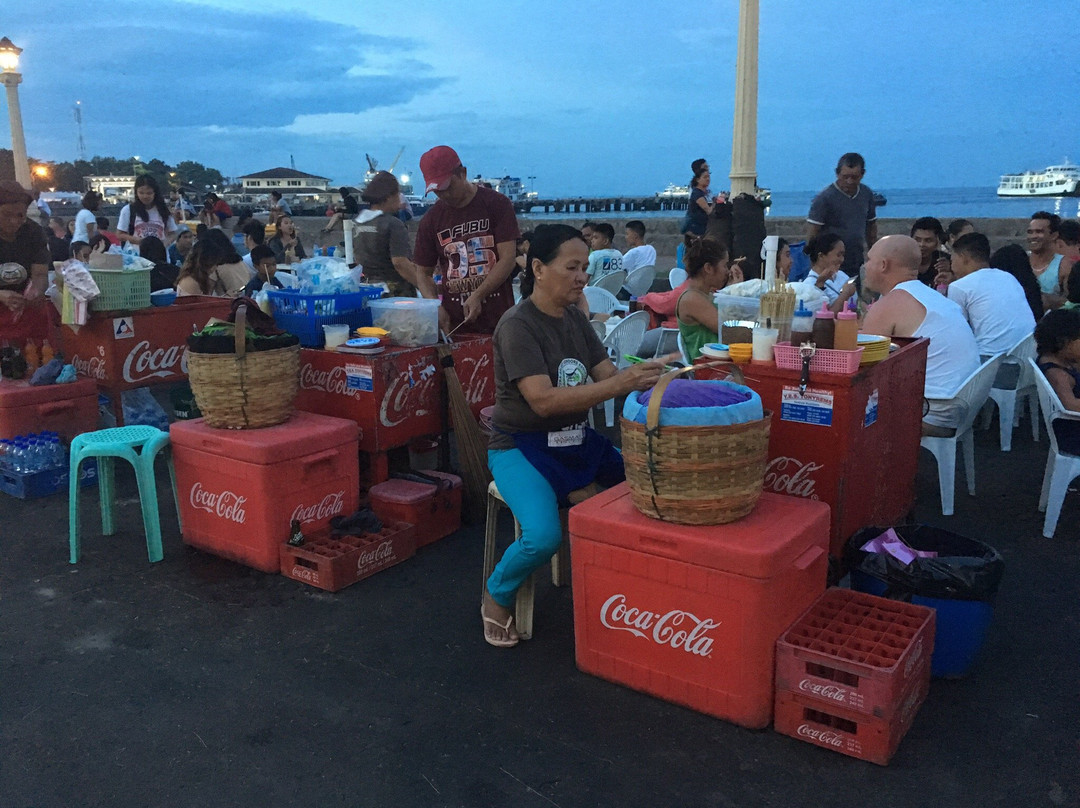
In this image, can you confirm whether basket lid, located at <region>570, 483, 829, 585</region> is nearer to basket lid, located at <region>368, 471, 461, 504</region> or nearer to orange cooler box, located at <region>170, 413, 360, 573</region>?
basket lid, located at <region>368, 471, 461, 504</region>

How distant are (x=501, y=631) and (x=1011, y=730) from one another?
1914 millimetres

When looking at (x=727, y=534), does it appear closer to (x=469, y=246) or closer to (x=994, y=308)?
(x=469, y=246)

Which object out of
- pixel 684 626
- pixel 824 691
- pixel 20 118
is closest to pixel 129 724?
pixel 684 626

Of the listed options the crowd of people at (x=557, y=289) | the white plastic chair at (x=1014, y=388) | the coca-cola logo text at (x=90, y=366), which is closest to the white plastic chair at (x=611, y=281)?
the crowd of people at (x=557, y=289)

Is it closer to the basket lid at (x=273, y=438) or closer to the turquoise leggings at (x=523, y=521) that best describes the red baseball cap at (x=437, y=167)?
the basket lid at (x=273, y=438)

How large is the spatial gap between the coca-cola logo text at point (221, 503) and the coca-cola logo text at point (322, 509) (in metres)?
0.28

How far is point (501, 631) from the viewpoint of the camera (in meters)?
3.44

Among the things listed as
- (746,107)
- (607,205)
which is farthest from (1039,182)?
(746,107)

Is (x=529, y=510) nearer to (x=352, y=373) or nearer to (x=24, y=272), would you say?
(x=352, y=373)

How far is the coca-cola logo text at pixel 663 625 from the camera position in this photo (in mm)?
2805

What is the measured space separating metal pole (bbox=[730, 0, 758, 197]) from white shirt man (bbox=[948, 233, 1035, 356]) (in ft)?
19.4

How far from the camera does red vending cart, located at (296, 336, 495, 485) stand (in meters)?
4.42

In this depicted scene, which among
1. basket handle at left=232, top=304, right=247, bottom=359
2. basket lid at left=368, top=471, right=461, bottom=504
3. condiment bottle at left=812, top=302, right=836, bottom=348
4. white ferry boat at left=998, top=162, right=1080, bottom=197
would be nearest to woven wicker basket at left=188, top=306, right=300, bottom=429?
basket handle at left=232, top=304, right=247, bottom=359

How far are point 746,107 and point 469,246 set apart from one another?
788cm
